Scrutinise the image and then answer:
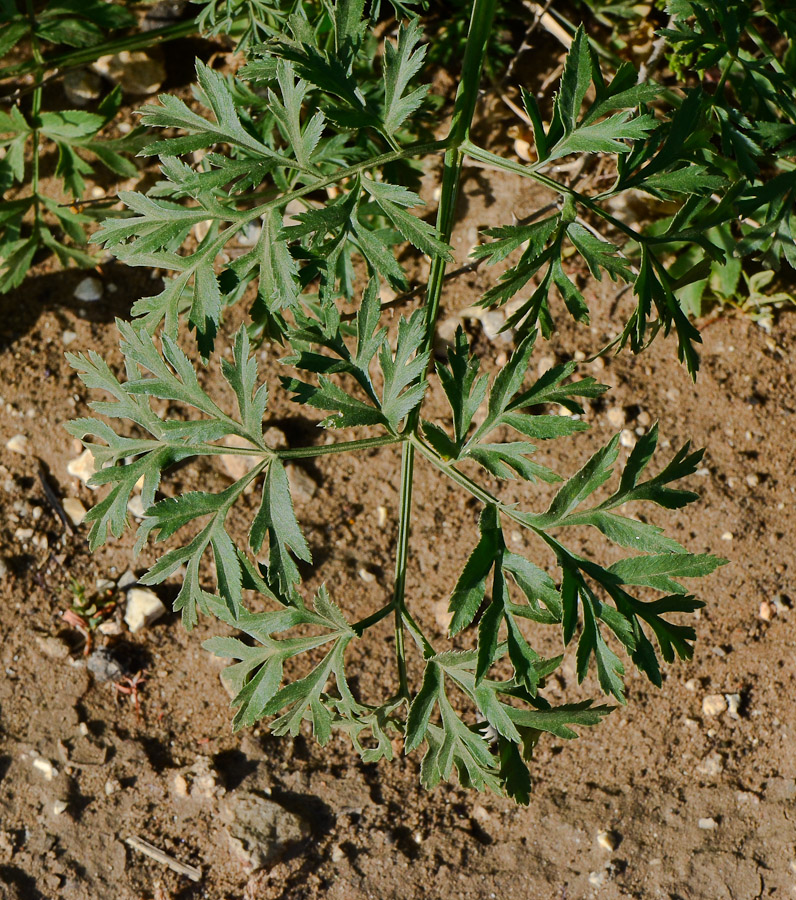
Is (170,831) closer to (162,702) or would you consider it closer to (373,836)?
(162,702)

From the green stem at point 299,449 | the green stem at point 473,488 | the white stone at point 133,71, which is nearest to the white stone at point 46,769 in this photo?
the green stem at point 299,449

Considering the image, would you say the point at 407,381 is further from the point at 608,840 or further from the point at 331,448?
the point at 608,840

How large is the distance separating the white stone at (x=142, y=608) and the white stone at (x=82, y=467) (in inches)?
18.5

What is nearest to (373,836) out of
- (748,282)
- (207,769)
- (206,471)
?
(207,769)

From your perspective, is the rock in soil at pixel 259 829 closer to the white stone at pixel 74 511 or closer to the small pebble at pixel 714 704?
the white stone at pixel 74 511

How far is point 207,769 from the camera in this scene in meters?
2.85

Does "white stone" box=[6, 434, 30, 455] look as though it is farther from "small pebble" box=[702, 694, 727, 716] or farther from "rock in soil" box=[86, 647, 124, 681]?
"small pebble" box=[702, 694, 727, 716]

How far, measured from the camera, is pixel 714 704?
9.37ft

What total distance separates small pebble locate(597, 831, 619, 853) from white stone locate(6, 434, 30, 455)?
249 cm

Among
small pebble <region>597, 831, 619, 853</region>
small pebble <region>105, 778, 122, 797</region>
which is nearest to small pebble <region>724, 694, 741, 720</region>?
small pebble <region>597, 831, 619, 853</region>

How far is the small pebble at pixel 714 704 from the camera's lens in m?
2.85

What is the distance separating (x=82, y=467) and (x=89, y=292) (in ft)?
2.29

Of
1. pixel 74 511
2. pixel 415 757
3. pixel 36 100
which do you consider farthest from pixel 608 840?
pixel 36 100

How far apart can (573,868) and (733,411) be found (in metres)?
1.69
